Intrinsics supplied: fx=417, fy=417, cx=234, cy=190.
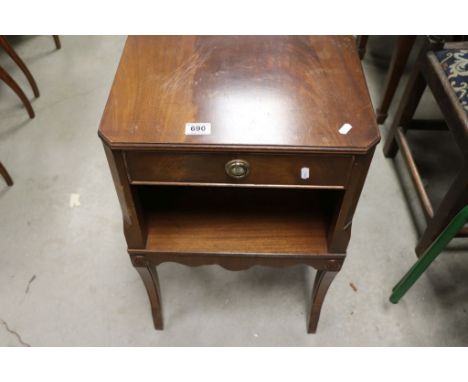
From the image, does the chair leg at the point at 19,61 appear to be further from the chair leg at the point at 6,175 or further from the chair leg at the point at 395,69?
the chair leg at the point at 395,69

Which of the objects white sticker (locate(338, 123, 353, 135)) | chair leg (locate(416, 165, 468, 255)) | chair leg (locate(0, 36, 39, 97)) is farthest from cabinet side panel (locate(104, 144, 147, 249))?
chair leg (locate(0, 36, 39, 97))

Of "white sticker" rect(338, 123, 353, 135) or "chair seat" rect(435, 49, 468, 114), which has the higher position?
"white sticker" rect(338, 123, 353, 135)

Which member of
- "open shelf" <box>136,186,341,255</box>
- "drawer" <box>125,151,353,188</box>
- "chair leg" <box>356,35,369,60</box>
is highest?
"drawer" <box>125,151,353,188</box>

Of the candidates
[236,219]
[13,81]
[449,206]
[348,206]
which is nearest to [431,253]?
[449,206]

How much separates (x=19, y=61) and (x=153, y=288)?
1.19 meters

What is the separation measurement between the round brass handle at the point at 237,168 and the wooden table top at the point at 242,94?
0.10 ft

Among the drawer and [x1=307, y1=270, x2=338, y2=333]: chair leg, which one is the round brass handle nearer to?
the drawer

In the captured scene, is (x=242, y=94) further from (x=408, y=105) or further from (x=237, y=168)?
(x=408, y=105)

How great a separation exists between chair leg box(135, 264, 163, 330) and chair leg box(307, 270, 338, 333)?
376 millimetres

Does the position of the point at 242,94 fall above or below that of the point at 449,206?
above

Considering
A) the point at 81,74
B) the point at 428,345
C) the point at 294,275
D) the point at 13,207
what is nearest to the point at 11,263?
the point at 13,207

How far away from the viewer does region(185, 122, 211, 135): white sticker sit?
637mm

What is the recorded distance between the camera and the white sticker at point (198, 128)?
64cm

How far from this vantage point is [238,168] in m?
0.66
